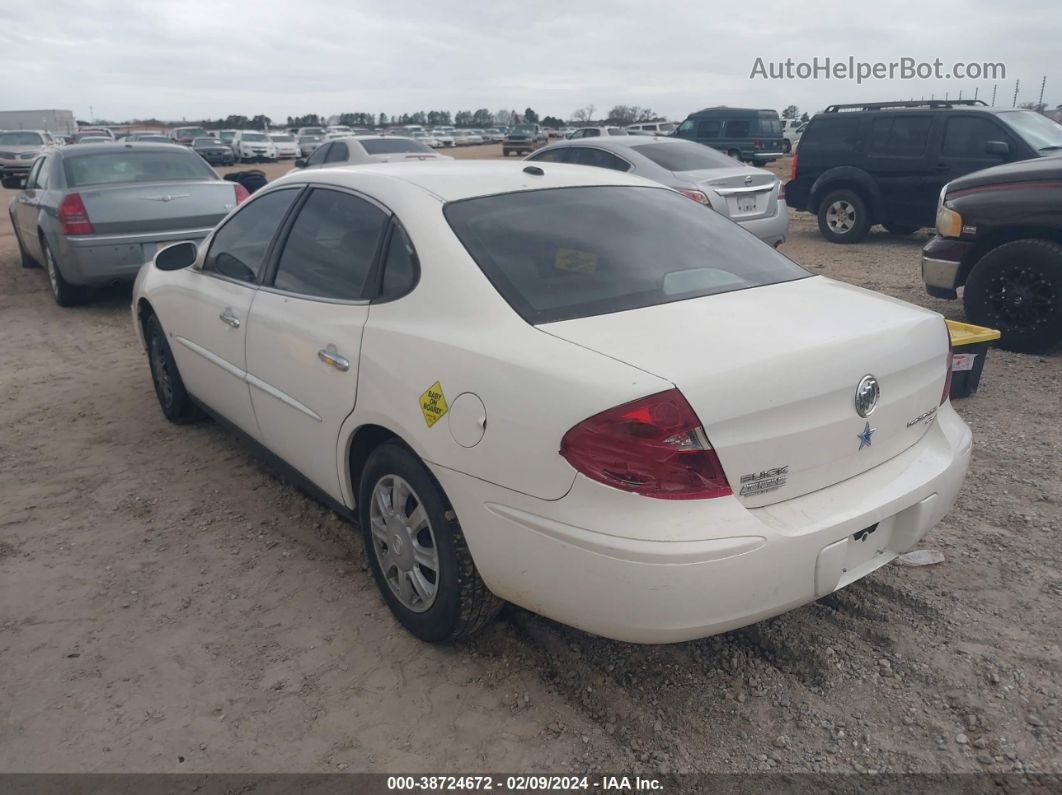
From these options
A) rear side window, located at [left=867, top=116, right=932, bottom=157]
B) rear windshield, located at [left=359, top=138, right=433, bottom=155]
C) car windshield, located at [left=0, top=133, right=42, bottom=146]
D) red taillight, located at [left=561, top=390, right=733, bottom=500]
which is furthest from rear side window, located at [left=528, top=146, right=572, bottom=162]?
car windshield, located at [left=0, top=133, right=42, bottom=146]

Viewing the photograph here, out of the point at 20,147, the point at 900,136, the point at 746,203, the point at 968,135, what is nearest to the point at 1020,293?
the point at 746,203

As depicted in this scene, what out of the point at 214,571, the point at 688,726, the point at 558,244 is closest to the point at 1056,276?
the point at 558,244

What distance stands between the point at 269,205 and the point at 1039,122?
33.9ft

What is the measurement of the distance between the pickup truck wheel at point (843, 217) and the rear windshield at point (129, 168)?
825cm

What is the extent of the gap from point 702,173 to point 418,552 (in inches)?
308

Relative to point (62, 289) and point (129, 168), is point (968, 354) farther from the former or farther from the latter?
point (62, 289)

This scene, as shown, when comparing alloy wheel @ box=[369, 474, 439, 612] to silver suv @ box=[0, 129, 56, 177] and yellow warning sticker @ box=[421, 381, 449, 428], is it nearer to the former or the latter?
yellow warning sticker @ box=[421, 381, 449, 428]

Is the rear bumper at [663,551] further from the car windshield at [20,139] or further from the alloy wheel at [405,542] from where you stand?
the car windshield at [20,139]

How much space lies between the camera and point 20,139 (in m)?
29.5

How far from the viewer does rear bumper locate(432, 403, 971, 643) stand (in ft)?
7.18

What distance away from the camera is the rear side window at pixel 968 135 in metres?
10.3

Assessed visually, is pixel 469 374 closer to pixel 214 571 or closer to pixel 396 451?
pixel 396 451

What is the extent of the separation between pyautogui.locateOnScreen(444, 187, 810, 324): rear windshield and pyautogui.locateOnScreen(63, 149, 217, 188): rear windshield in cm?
664

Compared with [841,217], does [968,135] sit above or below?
above
